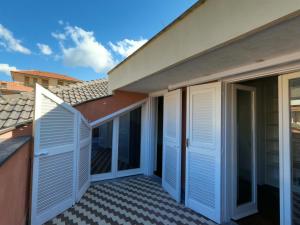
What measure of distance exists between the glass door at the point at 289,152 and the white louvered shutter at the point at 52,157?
3674 millimetres

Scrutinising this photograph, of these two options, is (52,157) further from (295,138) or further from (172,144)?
(295,138)

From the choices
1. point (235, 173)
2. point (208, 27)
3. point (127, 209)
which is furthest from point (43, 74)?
point (208, 27)

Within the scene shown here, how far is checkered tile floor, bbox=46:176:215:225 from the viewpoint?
3.18m

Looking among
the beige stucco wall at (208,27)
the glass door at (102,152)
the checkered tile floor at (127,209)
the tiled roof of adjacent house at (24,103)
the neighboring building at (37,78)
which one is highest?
the neighboring building at (37,78)

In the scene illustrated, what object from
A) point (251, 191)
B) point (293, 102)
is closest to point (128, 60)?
point (293, 102)

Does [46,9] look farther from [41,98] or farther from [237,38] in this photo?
[237,38]

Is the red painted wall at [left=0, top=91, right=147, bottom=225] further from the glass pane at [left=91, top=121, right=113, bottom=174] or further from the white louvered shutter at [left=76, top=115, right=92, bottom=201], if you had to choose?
the glass pane at [left=91, top=121, right=113, bottom=174]

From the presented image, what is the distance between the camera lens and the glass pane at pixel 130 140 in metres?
5.70

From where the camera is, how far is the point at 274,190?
4.62 meters

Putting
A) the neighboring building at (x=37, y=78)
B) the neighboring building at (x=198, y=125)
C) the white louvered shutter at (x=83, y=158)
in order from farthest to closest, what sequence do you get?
the neighboring building at (x=37, y=78)
the white louvered shutter at (x=83, y=158)
the neighboring building at (x=198, y=125)

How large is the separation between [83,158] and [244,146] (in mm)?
3661

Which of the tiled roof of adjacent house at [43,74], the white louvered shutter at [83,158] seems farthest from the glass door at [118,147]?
the tiled roof of adjacent house at [43,74]

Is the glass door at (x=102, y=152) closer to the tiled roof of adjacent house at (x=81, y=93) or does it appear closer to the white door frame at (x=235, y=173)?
the tiled roof of adjacent house at (x=81, y=93)

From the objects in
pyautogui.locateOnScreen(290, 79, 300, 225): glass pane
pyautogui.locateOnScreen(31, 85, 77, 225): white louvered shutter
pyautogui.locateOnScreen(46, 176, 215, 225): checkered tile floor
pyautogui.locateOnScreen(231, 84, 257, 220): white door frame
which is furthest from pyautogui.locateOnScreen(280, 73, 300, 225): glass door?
pyautogui.locateOnScreen(31, 85, 77, 225): white louvered shutter
